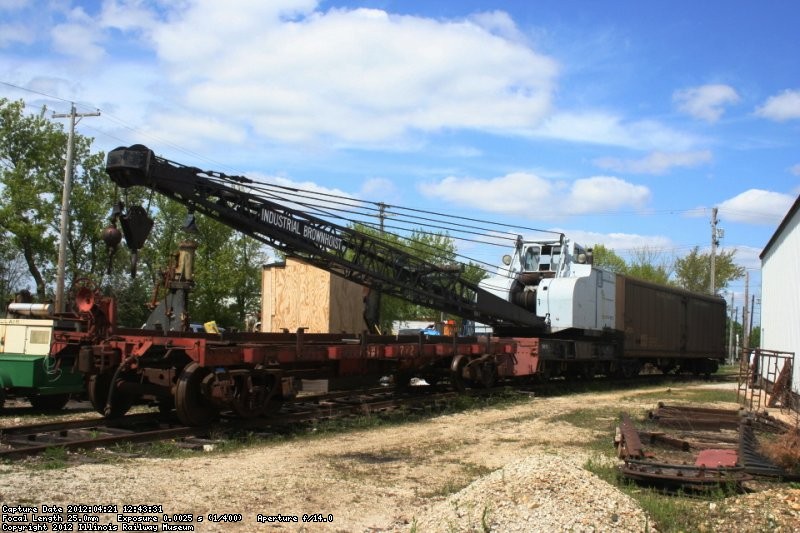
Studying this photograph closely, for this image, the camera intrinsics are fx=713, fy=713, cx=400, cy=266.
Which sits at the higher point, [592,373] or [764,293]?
→ [764,293]

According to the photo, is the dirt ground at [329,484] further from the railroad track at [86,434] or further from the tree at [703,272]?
the tree at [703,272]

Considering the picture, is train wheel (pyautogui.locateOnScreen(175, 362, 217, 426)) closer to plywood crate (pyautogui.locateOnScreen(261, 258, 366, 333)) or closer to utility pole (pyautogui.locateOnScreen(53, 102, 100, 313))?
plywood crate (pyautogui.locateOnScreen(261, 258, 366, 333))

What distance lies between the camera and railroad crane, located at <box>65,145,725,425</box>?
9.73 meters

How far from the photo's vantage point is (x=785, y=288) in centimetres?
1805

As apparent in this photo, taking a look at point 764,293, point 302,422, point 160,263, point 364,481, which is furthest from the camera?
point 160,263

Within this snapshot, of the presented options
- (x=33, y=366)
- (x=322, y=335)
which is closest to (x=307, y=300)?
(x=322, y=335)

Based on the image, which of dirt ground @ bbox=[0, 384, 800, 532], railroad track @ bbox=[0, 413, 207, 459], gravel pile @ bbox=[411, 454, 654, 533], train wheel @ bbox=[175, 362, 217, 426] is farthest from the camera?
train wheel @ bbox=[175, 362, 217, 426]

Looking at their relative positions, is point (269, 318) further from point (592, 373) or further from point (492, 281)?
point (592, 373)

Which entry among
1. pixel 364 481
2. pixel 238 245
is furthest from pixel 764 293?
pixel 238 245

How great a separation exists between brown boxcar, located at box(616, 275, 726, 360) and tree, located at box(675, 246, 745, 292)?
3151cm

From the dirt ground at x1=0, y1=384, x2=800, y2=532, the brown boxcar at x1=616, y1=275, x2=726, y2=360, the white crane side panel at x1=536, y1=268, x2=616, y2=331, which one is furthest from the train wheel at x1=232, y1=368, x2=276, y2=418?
the brown boxcar at x1=616, y1=275, x2=726, y2=360

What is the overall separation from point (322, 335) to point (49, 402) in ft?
16.3

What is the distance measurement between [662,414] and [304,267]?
11483mm

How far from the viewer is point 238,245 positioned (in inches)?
1684
